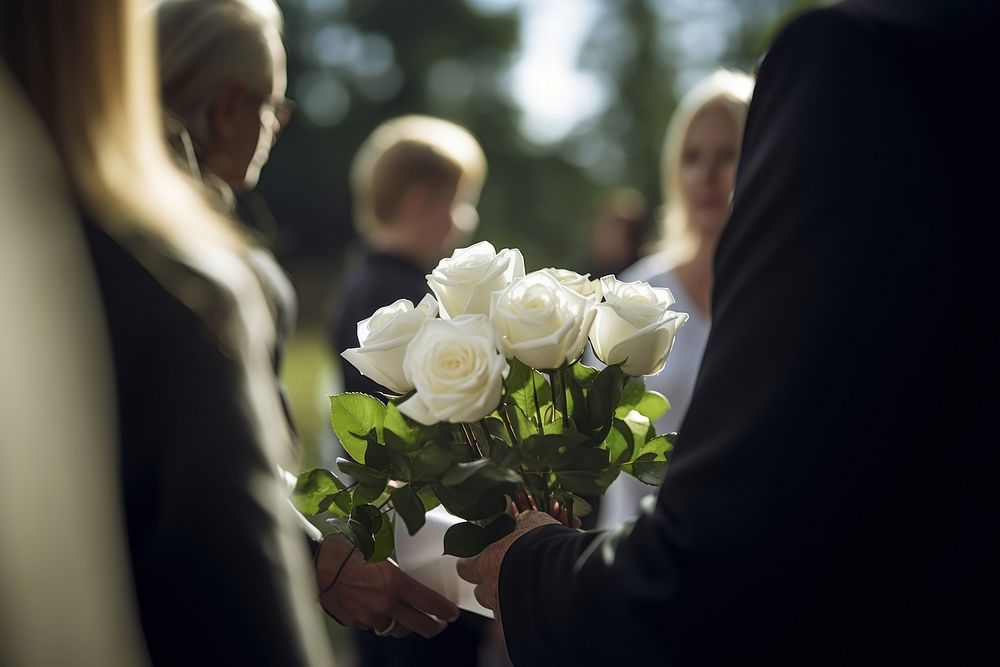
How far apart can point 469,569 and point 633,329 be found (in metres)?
0.44

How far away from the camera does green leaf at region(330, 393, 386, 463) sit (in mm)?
1538

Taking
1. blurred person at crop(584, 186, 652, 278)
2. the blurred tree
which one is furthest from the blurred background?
blurred person at crop(584, 186, 652, 278)

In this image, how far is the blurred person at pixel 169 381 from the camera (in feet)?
3.01

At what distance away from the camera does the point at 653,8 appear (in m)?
32.7

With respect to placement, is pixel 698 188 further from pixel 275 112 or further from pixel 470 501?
pixel 470 501

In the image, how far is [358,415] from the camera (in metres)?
1.55

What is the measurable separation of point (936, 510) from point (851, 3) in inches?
22.3

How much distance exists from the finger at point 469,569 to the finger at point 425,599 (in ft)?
0.39

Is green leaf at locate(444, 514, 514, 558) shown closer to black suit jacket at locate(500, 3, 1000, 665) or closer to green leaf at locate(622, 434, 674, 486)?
green leaf at locate(622, 434, 674, 486)

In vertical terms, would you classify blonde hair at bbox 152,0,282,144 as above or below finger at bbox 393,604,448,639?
above

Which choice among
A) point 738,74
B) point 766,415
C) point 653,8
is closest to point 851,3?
point 766,415

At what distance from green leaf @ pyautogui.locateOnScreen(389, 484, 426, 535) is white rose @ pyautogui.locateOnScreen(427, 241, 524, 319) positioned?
0.92 ft

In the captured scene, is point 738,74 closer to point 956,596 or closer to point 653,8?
point 956,596

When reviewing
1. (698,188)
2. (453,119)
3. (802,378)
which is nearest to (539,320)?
(802,378)
